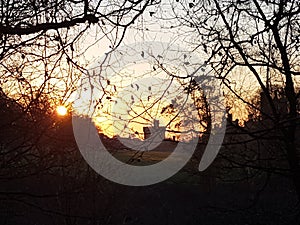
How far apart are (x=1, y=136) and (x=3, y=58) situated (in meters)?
0.84

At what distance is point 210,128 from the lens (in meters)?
4.13

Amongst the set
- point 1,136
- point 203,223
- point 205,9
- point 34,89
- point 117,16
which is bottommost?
point 203,223

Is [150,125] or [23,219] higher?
[150,125]

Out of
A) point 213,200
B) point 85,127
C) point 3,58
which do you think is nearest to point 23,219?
point 213,200

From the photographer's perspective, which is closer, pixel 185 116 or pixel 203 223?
pixel 185 116

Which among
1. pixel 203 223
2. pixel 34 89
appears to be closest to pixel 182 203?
pixel 203 223

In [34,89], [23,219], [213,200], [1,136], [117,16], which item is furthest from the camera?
[213,200]

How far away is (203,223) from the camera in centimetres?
1451

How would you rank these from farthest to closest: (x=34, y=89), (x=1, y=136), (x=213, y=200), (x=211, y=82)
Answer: (x=213, y=200) → (x=1, y=136) → (x=211, y=82) → (x=34, y=89)

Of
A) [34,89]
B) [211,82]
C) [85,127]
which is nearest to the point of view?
[34,89]

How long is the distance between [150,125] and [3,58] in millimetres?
1273

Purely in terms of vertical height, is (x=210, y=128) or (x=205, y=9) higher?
(x=205, y=9)

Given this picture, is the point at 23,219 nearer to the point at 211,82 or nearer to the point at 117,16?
the point at 211,82

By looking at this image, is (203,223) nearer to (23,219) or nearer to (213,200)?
(213,200)
